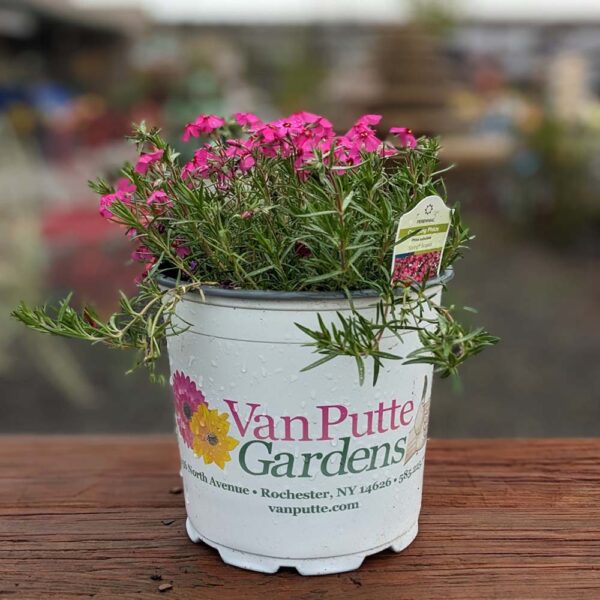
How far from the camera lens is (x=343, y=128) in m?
1.52

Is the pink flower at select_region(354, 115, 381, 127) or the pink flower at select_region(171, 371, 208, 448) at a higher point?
the pink flower at select_region(354, 115, 381, 127)

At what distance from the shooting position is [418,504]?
881mm

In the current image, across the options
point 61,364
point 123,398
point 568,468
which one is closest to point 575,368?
point 123,398

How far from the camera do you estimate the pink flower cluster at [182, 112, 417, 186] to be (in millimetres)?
781

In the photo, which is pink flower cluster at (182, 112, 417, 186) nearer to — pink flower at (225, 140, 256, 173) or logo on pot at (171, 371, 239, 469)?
pink flower at (225, 140, 256, 173)

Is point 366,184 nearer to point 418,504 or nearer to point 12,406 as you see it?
point 418,504

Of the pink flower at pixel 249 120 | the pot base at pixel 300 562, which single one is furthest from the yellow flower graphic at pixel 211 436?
the pink flower at pixel 249 120

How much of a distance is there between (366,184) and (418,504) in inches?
15.0

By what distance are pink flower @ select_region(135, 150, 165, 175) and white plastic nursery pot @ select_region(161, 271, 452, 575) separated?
4.9 inches

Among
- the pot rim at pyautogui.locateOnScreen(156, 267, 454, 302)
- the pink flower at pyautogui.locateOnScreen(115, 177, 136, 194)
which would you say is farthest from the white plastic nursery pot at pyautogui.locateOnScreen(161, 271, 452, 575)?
the pink flower at pyautogui.locateOnScreen(115, 177, 136, 194)

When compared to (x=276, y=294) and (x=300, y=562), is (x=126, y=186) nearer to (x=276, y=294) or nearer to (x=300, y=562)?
(x=276, y=294)

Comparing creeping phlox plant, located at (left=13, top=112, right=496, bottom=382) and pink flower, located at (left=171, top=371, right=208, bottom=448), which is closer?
creeping phlox plant, located at (left=13, top=112, right=496, bottom=382)

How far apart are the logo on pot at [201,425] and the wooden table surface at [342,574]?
5.3 inches

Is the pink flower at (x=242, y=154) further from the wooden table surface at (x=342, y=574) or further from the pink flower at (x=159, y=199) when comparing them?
the wooden table surface at (x=342, y=574)
